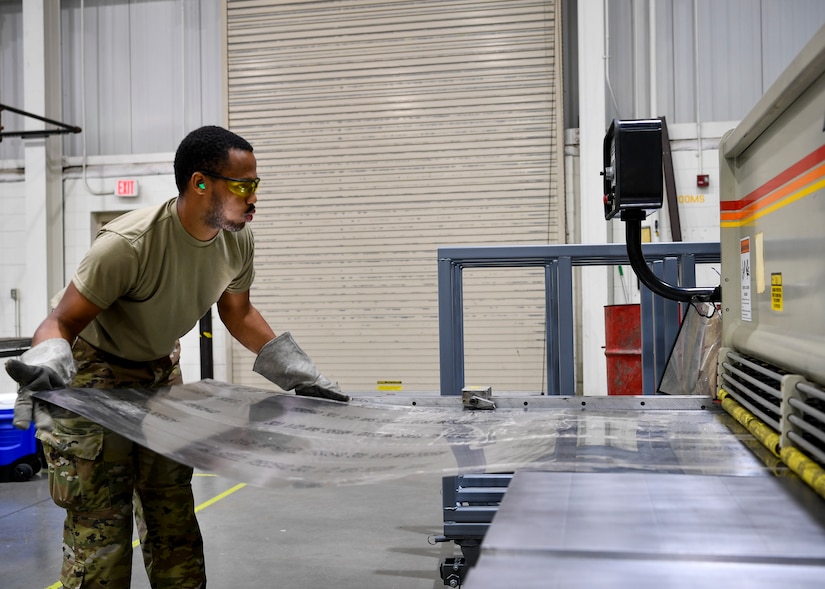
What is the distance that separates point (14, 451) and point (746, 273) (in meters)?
5.66

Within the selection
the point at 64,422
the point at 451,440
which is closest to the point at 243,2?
the point at 64,422

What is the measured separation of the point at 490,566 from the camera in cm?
99

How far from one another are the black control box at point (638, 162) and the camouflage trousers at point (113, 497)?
174cm

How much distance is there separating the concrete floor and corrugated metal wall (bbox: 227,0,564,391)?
7.93 ft

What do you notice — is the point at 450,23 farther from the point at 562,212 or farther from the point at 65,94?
the point at 65,94

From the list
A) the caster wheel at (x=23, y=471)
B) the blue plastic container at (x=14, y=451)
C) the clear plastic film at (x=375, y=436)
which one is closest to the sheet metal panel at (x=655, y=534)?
the clear plastic film at (x=375, y=436)

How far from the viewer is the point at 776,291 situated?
6.19ft

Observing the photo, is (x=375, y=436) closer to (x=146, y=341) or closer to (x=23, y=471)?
(x=146, y=341)

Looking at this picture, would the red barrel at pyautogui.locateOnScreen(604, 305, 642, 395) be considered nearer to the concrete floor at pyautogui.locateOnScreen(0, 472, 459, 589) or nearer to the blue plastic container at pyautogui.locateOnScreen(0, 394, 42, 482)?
the concrete floor at pyautogui.locateOnScreen(0, 472, 459, 589)

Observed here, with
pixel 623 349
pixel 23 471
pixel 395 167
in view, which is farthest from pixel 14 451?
pixel 623 349

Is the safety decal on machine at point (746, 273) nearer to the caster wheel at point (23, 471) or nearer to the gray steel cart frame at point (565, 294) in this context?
the gray steel cart frame at point (565, 294)

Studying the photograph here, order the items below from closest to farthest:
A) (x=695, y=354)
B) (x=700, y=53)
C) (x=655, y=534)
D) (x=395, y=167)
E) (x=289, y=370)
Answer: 1. (x=655, y=534)
2. (x=289, y=370)
3. (x=695, y=354)
4. (x=700, y=53)
5. (x=395, y=167)

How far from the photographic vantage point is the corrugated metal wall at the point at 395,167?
25.2ft

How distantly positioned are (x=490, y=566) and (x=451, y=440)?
0.87 metres
